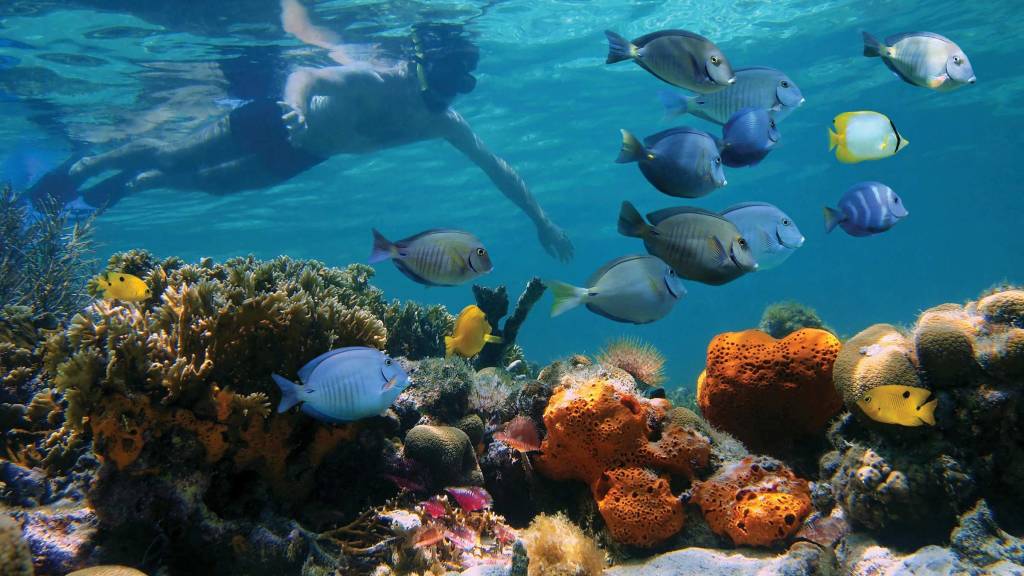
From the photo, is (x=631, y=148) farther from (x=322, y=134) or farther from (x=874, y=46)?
(x=322, y=134)

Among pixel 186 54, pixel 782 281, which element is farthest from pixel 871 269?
pixel 186 54

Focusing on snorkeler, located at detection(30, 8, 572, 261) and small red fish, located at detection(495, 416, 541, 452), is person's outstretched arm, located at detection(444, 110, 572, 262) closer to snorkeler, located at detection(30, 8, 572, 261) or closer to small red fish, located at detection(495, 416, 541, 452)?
snorkeler, located at detection(30, 8, 572, 261)

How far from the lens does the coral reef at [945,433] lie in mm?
2922

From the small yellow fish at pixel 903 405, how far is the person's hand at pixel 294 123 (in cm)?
1338

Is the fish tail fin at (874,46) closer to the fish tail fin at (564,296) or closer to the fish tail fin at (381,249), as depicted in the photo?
the fish tail fin at (564,296)

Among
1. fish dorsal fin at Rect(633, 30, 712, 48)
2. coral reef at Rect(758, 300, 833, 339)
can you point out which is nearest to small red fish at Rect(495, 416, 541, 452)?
fish dorsal fin at Rect(633, 30, 712, 48)

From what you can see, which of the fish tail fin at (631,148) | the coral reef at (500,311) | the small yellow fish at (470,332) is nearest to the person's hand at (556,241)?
the coral reef at (500,311)

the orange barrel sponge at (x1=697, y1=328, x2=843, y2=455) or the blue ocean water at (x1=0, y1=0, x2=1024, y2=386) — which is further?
the blue ocean water at (x1=0, y1=0, x2=1024, y2=386)

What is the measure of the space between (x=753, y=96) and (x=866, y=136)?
3.16 feet

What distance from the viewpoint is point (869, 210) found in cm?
353

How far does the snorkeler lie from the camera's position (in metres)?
13.9

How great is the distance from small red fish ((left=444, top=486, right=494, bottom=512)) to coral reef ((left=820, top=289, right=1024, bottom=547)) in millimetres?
2471

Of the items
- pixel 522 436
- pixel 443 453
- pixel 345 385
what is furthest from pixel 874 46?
pixel 443 453

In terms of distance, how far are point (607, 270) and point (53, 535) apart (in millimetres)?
3473
